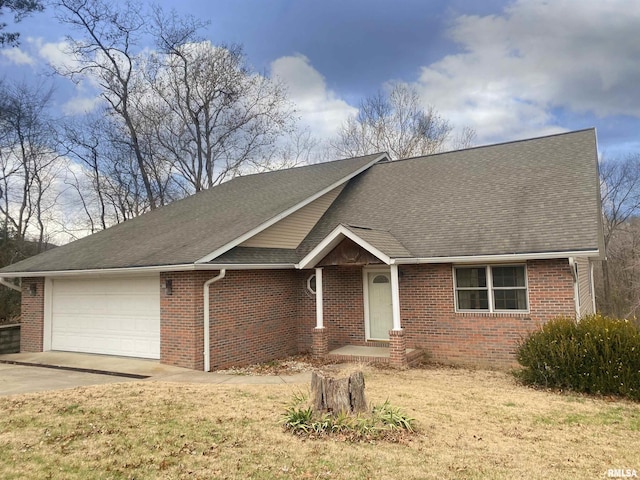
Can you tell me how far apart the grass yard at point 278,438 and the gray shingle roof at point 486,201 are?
3.96 m

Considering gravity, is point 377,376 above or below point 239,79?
below

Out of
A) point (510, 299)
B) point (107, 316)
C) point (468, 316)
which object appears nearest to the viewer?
point (510, 299)

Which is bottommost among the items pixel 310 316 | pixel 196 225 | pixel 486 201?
pixel 310 316

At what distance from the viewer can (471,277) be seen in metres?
11.4

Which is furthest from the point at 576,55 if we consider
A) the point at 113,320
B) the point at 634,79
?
the point at 113,320

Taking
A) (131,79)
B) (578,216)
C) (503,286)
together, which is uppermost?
(131,79)

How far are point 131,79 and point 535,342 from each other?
2860 centimetres

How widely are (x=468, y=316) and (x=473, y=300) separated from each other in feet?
1.39

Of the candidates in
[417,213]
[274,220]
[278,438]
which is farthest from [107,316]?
[417,213]

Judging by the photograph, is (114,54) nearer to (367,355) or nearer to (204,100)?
(204,100)

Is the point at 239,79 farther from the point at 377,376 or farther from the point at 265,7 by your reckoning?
the point at 377,376

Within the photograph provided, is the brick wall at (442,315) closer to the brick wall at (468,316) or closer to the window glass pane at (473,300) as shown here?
the brick wall at (468,316)

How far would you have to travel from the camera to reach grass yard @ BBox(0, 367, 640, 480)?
15.5ft

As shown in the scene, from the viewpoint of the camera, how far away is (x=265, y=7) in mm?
20250
